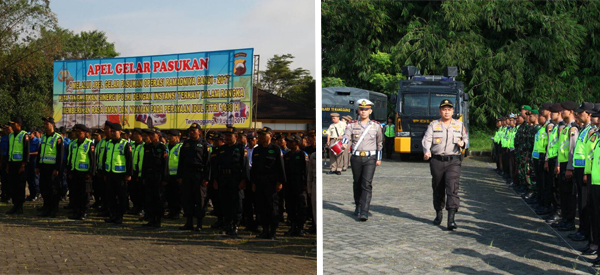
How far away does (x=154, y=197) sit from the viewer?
10328mm

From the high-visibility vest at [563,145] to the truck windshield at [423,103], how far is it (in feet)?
43.6

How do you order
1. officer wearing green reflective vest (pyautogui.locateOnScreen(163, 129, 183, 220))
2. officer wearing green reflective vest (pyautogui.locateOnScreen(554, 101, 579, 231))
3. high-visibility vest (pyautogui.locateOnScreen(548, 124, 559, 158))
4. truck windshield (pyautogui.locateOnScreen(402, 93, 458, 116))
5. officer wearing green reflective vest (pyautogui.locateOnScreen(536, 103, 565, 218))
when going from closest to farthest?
1. officer wearing green reflective vest (pyautogui.locateOnScreen(554, 101, 579, 231))
2. high-visibility vest (pyautogui.locateOnScreen(548, 124, 559, 158))
3. officer wearing green reflective vest (pyautogui.locateOnScreen(536, 103, 565, 218))
4. officer wearing green reflective vest (pyautogui.locateOnScreen(163, 129, 183, 220))
5. truck windshield (pyautogui.locateOnScreen(402, 93, 458, 116))

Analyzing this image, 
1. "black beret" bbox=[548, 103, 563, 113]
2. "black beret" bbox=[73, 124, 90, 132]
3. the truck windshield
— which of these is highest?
the truck windshield

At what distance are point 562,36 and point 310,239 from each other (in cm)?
2107

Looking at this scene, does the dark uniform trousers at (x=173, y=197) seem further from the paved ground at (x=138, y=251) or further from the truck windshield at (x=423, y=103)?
the truck windshield at (x=423, y=103)

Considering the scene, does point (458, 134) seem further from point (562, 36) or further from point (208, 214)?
point (562, 36)

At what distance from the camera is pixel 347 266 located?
22.0 feet

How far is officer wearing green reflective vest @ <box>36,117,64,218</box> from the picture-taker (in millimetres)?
11367

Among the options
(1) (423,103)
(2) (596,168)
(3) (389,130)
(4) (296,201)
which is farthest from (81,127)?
(3) (389,130)

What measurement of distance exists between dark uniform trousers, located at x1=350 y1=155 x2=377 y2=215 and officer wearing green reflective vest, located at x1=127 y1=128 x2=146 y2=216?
3.69 m

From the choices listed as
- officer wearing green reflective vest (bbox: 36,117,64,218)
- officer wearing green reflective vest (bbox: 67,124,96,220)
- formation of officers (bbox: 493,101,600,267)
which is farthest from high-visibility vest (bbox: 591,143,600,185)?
officer wearing green reflective vest (bbox: 36,117,64,218)

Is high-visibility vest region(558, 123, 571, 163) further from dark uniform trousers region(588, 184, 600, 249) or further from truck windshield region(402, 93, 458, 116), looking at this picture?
truck windshield region(402, 93, 458, 116)

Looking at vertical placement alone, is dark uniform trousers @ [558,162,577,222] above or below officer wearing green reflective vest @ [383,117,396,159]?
below

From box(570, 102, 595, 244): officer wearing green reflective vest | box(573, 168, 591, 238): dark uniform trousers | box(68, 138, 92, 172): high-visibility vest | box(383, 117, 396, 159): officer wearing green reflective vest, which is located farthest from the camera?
box(383, 117, 396, 159): officer wearing green reflective vest
